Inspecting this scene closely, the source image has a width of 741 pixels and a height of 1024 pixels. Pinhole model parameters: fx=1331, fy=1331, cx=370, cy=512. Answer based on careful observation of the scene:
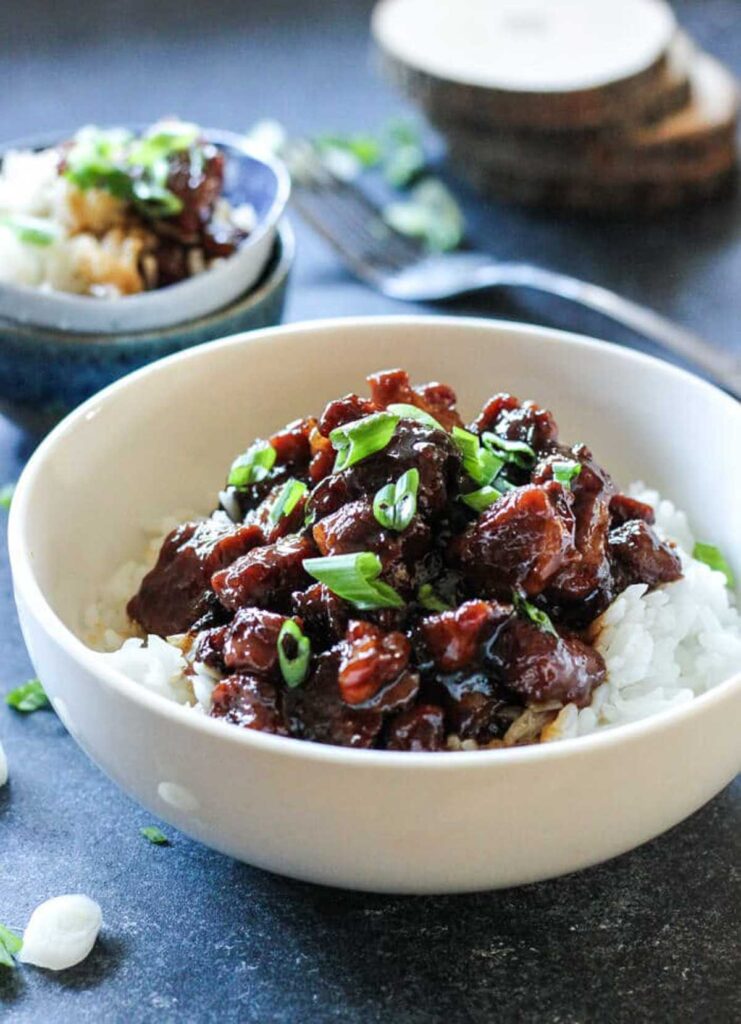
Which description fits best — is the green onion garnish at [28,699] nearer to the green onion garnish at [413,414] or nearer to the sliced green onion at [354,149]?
the green onion garnish at [413,414]

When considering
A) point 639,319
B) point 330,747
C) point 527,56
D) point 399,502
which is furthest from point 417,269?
point 330,747

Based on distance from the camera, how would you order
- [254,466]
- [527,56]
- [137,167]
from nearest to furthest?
1. [254,466]
2. [137,167]
3. [527,56]

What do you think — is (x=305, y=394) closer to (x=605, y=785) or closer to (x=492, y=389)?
(x=492, y=389)

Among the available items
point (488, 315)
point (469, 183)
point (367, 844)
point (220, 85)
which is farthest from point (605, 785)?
point (220, 85)

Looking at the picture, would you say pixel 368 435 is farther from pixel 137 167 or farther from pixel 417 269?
pixel 417 269

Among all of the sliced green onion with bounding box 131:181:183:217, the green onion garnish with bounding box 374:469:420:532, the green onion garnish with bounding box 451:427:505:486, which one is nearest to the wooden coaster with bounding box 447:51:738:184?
the sliced green onion with bounding box 131:181:183:217

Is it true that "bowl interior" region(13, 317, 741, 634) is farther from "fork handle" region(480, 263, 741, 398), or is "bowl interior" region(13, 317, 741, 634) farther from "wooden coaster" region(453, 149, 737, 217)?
"wooden coaster" region(453, 149, 737, 217)
